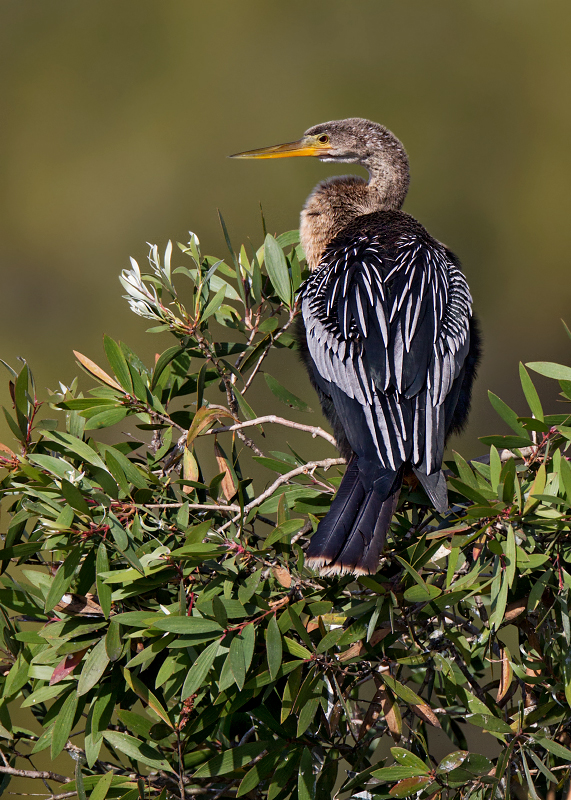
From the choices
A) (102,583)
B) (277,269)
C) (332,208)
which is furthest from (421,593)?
(332,208)

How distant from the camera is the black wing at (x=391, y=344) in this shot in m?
1.21

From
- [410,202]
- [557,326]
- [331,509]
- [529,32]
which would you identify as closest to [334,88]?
[410,202]

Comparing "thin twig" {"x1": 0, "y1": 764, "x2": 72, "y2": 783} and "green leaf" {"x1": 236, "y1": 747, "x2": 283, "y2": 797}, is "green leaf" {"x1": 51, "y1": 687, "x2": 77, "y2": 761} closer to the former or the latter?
"thin twig" {"x1": 0, "y1": 764, "x2": 72, "y2": 783}

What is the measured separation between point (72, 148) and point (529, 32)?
3471 mm

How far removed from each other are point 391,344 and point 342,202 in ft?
2.47

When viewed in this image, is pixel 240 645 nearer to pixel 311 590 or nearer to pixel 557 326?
pixel 311 590

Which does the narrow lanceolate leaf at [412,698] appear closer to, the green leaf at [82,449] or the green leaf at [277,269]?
the green leaf at [82,449]

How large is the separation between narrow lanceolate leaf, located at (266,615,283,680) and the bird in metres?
0.12

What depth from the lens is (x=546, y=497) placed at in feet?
2.81

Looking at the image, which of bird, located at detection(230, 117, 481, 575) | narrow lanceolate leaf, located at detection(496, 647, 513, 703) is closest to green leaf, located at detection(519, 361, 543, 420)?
bird, located at detection(230, 117, 481, 575)

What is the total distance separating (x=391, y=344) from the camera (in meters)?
1.30

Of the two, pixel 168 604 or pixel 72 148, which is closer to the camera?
pixel 168 604

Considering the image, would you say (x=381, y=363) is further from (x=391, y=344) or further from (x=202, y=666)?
(x=202, y=666)

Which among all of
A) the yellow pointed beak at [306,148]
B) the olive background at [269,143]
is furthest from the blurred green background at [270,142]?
the yellow pointed beak at [306,148]
